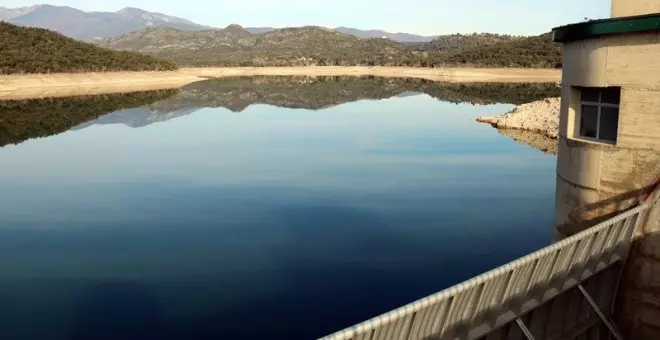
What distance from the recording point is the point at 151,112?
6944cm

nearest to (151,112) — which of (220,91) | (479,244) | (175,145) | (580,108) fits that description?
(175,145)

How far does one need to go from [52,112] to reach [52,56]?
53941 mm

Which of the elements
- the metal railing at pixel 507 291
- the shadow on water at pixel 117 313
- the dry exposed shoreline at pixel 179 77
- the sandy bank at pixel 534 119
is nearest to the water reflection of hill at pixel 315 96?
the dry exposed shoreline at pixel 179 77

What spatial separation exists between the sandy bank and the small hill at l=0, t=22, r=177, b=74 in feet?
269

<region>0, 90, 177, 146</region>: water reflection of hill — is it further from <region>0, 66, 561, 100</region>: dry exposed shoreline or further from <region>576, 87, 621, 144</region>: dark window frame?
<region>576, 87, 621, 144</region>: dark window frame

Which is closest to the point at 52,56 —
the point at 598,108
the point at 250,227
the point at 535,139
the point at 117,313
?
the point at 535,139

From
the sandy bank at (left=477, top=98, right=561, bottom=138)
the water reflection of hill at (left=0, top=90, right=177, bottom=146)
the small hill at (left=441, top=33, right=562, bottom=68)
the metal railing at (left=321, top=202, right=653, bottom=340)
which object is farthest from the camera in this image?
the small hill at (left=441, top=33, right=562, bottom=68)

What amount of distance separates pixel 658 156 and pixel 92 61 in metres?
126

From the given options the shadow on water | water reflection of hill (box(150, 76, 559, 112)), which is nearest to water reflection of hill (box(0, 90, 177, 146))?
water reflection of hill (box(150, 76, 559, 112))

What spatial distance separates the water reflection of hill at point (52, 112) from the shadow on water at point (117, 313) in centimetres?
3564

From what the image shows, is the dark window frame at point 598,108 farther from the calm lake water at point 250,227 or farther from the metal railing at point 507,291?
the calm lake water at point 250,227

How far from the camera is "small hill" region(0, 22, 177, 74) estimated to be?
101500 millimetres

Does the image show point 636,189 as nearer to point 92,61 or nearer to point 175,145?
point 175,145

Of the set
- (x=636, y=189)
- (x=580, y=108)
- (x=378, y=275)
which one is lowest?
(x=378, y=275)
